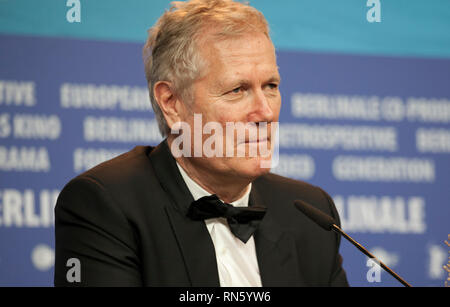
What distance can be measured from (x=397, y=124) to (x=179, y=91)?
1.76 meters

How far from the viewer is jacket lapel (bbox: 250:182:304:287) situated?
192 centimetres

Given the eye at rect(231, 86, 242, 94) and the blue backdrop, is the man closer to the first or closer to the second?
the eye at rect(231, 86, 242, 94)

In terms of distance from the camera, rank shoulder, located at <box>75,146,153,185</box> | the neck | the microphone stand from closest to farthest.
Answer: the microphone stand → shoulder, located at <box>75,146,153,185</box> → the neck

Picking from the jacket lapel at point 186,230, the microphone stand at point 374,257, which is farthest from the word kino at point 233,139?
the microphone stand at point 374,257

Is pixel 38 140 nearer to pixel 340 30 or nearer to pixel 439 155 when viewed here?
pixel 340 30

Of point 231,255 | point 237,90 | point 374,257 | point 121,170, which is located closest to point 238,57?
point 237,90

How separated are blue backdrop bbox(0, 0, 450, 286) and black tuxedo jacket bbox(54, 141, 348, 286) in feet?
3.27

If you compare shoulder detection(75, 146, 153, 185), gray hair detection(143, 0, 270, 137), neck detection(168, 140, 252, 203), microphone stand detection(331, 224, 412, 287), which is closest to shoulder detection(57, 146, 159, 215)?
shoulder detection(75, 146, 153, 185)

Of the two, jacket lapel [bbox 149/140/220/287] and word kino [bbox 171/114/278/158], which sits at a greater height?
word kino [bbox 171/114/278/158]

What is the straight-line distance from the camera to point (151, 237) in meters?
1.81

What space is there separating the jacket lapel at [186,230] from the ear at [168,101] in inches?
4.8

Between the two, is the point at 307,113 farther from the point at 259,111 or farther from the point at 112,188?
the point at 112,188

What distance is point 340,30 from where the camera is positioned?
3.33 m
